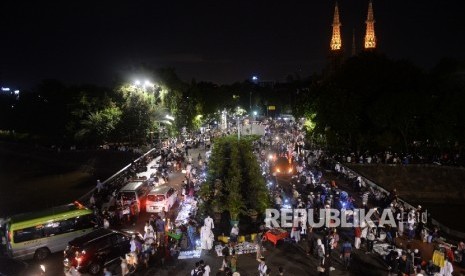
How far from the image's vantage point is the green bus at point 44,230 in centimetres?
1661

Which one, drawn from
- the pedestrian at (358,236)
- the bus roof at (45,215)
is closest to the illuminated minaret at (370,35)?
the pedestrian at (358,236)

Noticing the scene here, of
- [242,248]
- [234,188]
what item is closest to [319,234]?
[242,248]

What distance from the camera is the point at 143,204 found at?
925 inches

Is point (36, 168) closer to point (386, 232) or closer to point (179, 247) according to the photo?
point (179, 247)

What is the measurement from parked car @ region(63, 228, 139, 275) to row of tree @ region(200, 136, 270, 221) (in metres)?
4.89

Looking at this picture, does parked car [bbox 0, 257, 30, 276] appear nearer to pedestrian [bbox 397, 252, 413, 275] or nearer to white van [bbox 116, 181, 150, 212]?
white van [bbox 116, 181, 150, 212]

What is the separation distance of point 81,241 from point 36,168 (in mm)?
39025

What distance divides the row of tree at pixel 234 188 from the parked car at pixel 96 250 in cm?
489

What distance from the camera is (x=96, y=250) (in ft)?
50.8

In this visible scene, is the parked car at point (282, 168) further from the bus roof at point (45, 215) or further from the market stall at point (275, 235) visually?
the bus roof at point (45, 215)

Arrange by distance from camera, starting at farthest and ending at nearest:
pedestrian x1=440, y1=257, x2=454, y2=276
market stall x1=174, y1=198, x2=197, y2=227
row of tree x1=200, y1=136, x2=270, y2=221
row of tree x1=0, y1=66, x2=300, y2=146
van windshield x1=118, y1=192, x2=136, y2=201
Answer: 1. row of tree x1=0, y1=66, x2=300, y2=146
2. van windshield x1=118, y1=192, x2=136, y2=201
3. market stall x1=174, y1=198, x2=197, y2=227
4. row of tree x1=200, y1=136, x2=270, y2=221
5. pedestrian x1=440, y1=257, x2=454, y2=276

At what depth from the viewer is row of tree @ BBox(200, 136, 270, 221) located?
19.9 meters

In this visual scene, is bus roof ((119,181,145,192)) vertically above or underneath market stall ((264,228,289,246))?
above

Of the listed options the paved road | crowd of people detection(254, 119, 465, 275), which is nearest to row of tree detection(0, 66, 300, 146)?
crowd of people detection(254, 119, 465, 275)
